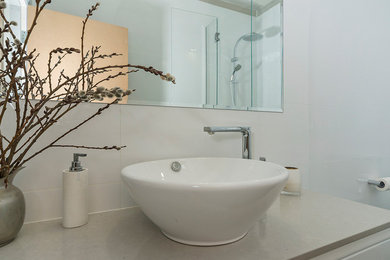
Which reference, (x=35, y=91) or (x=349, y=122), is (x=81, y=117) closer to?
(x=35, y=91)

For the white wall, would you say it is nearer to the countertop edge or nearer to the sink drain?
the countertop edge

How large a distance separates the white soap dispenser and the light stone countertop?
25mm

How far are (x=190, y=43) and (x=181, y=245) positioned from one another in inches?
29.3

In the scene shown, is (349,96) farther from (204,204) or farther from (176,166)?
(204,204)

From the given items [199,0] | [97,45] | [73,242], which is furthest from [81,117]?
[199,0]

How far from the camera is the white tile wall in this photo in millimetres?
663

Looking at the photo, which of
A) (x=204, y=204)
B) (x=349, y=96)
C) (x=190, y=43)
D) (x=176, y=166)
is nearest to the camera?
(x=204, y=204)

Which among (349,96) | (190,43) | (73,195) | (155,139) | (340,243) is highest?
(190,43)

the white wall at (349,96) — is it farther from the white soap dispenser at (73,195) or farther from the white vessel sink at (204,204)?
the white soap dispenser at (73,195)

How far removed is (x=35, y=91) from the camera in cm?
67

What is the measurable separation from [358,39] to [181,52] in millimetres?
1298

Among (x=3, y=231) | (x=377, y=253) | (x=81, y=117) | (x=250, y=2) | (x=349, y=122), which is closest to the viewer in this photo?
(x=3, y=231)

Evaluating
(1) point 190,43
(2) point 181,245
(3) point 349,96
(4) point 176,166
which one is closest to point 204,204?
(2) point 181,245

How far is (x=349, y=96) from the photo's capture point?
4.61ft
